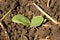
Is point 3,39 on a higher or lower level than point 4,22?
lower

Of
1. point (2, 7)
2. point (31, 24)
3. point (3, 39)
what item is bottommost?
point (3, 39)

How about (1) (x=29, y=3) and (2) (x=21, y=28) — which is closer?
(2) (x=21, y=28)

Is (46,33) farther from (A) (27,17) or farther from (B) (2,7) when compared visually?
(B) (2,7)

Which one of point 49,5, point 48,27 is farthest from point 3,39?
point 49,5
